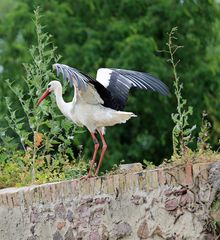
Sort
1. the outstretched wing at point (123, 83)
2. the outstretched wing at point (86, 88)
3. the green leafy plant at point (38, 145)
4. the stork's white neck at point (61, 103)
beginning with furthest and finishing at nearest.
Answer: the green leafy plant at point (38, 145), the stork's white neck at point (61, 103), the outstretched wing at point (123, 83), the outstretched wing at point (86, 88)

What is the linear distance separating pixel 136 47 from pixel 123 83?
15.7m

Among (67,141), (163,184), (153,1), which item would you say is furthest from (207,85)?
(163,184)

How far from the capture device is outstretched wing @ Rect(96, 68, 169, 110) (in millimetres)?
9641

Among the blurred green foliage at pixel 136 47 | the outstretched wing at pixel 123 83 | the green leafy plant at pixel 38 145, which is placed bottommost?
the blurred green foliage at pixel 136 47

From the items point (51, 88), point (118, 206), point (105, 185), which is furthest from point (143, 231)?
point (51, 88)

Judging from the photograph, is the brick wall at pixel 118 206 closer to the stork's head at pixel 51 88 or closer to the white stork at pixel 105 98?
the white stork at pixel 105 98

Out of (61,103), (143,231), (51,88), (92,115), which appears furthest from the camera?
(51,88)

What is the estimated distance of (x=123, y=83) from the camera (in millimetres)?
9805

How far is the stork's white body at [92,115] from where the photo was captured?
379 inches

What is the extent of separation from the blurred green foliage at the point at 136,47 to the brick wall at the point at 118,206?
15.6 m

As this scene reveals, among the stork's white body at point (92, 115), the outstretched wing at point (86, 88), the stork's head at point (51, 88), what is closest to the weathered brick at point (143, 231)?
the outstretched wing at point (86, 88)

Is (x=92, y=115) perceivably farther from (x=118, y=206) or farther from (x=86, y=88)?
(x=118, y=206)

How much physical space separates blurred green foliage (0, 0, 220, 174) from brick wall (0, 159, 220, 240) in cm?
1556

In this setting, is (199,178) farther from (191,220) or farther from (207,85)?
(207,85)
